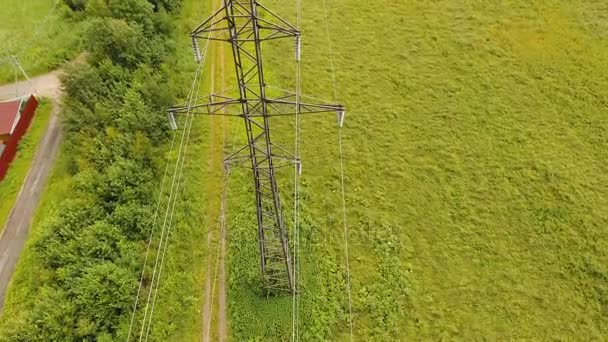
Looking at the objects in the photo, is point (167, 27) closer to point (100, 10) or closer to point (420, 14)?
point (100, 10)

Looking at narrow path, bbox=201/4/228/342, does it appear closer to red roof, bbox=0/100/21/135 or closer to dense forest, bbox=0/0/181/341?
dense forest, bbox=0/0/181/341

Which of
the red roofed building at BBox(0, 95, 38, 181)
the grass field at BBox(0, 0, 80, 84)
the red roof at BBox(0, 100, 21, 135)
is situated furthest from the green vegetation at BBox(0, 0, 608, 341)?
the red roof at BBox(0, 100, 21, 135)

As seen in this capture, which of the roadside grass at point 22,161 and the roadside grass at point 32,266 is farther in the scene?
the roadside grass at point 22,161

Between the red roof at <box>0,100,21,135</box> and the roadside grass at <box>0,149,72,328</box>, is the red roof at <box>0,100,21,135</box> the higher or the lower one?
the higher one

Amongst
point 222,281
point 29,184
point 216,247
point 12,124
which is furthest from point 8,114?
point 222,281

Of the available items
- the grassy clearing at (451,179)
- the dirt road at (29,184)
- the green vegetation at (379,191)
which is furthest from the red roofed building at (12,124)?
the grassy clearing at (451,179)

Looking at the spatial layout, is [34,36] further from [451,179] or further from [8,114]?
[451,179]

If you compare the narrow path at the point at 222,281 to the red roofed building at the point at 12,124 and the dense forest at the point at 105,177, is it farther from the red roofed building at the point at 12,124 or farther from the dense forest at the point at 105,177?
the red roofed building at the point at 12,124
